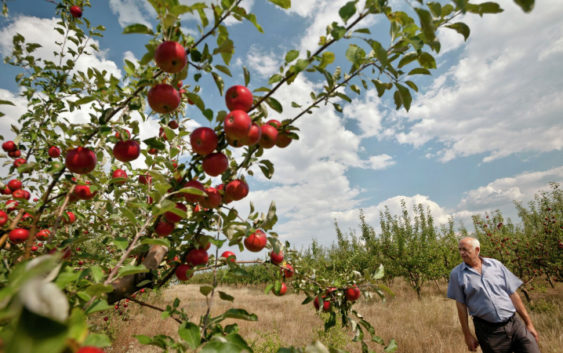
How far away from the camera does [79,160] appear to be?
118cm

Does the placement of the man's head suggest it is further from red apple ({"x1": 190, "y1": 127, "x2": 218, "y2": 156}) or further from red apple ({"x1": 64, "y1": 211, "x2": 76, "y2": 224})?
red apple ({"x1": 64, "y1": 211, "x2": 76, "y2": 224})

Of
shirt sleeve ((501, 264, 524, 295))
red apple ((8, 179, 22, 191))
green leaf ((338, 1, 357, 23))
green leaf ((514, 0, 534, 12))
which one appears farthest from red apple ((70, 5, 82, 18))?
shirt sleeve ((501, 264, 524, 295))

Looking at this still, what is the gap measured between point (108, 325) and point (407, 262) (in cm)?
980

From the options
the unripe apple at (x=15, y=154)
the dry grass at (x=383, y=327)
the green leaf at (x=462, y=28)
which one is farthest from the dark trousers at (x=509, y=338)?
the unripe apple at (x=15, y=154)

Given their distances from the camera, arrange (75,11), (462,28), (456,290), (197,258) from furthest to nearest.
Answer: (456,290) → (75,11) → (197,258) → (462,28)

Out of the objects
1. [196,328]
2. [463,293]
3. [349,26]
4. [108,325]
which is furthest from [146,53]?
[108,325]

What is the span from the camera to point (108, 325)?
6.33 meters

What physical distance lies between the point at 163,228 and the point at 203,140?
46cm

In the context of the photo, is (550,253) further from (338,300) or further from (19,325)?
(19,325)

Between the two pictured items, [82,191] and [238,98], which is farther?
[82,191]

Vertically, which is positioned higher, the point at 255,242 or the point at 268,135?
the point at 268,135

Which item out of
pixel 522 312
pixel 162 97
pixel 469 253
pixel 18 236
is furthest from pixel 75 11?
pixel 522 312

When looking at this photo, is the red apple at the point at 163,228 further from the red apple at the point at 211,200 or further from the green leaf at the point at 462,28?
the green leaf at the point at 462,28

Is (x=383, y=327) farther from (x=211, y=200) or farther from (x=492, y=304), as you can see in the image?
(x=211, y=200)
